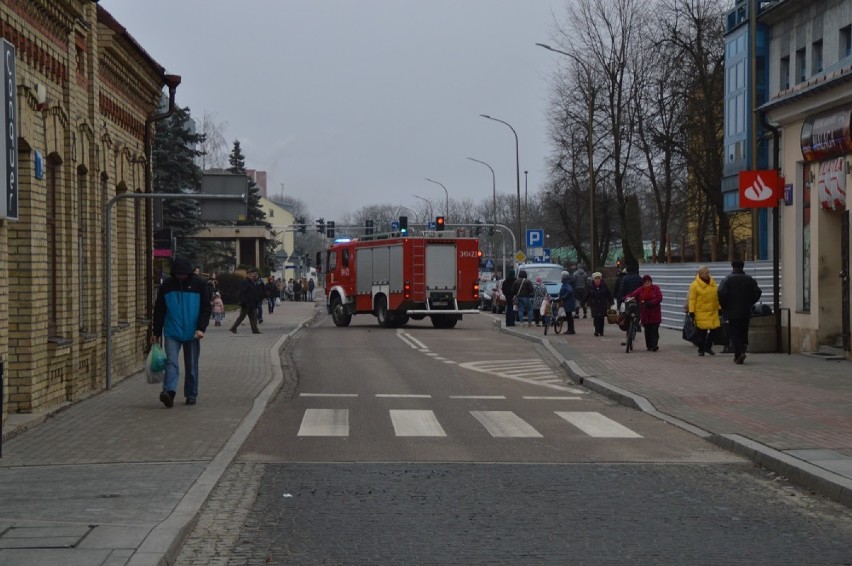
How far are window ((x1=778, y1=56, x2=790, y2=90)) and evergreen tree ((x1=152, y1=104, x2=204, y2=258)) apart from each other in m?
24.2

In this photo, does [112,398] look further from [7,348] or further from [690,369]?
[690,369]

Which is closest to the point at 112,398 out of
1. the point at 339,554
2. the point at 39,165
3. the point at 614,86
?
the point at 39,165

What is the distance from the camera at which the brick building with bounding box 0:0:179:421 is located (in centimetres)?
1316

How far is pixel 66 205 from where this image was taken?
49.8ft

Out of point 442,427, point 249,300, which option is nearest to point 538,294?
point 249,300

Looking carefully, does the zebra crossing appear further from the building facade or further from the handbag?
the handbag

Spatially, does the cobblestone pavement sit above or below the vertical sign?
below

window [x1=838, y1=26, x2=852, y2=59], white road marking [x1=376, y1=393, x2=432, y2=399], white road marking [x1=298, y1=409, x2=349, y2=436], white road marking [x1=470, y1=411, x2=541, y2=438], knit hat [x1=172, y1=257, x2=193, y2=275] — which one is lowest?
white road marking [x1=470, y1=411, x2=541, y2=438]

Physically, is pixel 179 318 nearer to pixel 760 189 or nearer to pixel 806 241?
pixel 760 189

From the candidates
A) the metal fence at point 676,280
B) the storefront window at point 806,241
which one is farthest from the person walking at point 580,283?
the storefront window at point 806,241

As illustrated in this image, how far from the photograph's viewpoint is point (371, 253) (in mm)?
39781

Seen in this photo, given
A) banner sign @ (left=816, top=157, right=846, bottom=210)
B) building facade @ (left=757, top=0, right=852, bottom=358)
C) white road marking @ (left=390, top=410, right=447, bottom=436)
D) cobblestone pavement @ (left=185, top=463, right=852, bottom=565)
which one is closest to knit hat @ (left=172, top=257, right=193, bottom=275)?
white road marking @ (left=390, top=410, right=447, bottom=436)

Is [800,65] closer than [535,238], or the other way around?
[800,65]

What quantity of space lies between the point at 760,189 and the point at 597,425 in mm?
11032
